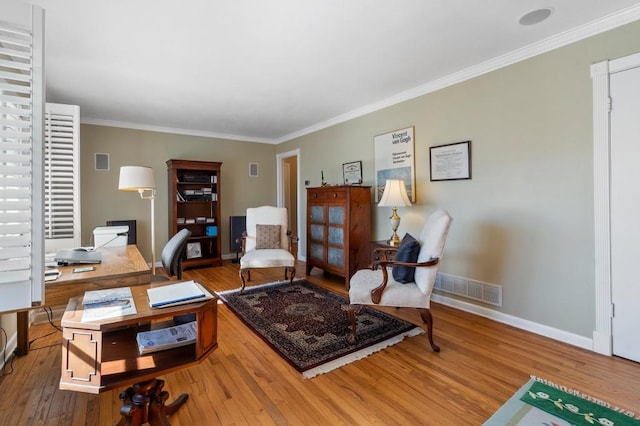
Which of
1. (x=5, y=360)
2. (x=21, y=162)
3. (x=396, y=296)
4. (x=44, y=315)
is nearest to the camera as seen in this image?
(x=21, y=162)

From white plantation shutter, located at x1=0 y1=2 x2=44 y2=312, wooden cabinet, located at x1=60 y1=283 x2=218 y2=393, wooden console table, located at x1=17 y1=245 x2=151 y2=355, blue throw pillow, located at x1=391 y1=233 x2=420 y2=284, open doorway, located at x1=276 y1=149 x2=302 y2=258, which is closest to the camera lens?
white plantation shutter, located at x1=0 y1=2 x2=44 y2=312

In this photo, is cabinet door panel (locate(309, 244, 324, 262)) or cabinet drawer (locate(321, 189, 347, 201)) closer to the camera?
cabinet drawer (locate(321, 189, 347, 201))

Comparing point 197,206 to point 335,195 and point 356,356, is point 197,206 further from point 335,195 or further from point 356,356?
point 356,356

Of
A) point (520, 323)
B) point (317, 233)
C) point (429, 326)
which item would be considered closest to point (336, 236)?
point (317, 233)

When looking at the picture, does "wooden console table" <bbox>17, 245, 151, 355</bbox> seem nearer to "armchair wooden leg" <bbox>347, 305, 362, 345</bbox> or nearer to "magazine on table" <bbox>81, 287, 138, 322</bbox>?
"magazine on table" <bbox>81, 287, 138, 322</bbox>

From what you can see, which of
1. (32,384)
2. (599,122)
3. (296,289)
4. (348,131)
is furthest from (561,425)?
(348,131)

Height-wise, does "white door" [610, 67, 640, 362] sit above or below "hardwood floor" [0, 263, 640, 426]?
above

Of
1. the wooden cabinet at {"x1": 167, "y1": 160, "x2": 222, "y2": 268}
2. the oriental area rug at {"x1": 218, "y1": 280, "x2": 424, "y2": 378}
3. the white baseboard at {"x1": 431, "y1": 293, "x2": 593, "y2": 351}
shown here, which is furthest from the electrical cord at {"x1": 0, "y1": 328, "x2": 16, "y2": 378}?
the white baseboard at {"x1": 431, "y1": 293, "x2": 593, "y2": 351}

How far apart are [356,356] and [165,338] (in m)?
1.33

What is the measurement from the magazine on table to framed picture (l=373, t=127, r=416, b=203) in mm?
2938

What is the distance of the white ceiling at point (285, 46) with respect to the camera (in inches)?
79.0

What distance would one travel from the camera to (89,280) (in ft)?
5.82

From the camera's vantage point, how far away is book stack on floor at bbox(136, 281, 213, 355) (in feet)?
4.40

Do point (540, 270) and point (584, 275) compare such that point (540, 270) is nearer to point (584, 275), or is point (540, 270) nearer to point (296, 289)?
point (584, 275)
